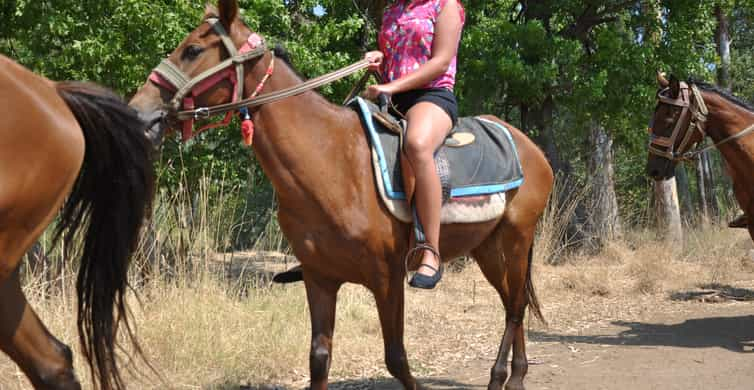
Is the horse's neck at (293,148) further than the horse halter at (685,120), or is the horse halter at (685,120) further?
the horse halter at (685,120)

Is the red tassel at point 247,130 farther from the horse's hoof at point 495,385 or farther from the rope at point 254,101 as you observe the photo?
the horse's hoof at point 495,385

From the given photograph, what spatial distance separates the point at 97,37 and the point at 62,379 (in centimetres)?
512

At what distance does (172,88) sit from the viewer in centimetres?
381

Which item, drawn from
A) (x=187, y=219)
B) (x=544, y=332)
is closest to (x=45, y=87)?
(x=187, y=219)

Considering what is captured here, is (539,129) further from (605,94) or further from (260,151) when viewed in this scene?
(260,151)

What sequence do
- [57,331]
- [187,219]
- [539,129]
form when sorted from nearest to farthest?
1. [57,331]
2. [187,219]
3. [539,129]

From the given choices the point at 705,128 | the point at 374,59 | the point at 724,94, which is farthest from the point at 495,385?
the point at 724,94

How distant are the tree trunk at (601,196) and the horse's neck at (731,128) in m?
4.46

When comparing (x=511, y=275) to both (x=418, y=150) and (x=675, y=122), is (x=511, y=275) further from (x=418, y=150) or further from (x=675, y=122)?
(x=675, y=122)

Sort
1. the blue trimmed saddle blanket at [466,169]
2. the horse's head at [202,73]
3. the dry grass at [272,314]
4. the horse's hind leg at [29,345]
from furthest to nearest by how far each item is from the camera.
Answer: the dry grass at [272,314] < the blue trimmed saddle blanket at [466,169] < the horse's head at [202,73] < the horse's hind leg at [29,345]

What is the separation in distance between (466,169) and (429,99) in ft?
1.70

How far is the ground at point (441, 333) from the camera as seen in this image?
5492 millimetres

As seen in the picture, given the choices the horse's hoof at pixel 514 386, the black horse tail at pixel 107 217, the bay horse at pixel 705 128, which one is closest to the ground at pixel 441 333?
the horse's hoof at pixel 514 386

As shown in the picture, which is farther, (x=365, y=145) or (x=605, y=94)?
(x=605, y=94)
